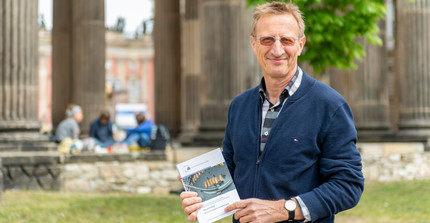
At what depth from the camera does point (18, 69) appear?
39.1ft

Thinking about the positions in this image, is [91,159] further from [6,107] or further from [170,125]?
[170,125]

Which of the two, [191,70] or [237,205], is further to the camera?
[191,70]

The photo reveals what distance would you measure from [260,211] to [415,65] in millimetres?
15390

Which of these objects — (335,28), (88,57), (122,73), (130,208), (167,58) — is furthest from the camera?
(122,73)

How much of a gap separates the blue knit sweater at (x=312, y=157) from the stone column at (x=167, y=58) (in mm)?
19971

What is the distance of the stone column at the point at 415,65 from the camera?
17.0m

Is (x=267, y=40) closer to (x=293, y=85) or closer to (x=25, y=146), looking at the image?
(x=293, y=85)

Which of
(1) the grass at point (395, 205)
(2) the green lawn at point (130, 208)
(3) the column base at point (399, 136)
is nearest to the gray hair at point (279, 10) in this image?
(2) the green lawn at point (130, 208)

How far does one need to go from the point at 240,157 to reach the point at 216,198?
0.24 meters

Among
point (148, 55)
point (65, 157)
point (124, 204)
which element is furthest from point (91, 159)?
point (148, 55)

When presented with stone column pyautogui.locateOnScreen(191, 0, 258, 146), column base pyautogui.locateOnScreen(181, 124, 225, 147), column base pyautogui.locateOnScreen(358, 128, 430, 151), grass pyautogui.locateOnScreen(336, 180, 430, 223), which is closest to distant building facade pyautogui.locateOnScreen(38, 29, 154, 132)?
column base pyautogui.locateOnScreen(358, 128, 430, 151)

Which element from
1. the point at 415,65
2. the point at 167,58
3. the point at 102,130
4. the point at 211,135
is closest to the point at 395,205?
the point at 211,135

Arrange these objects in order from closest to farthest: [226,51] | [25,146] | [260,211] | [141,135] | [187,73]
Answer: [260,211], [25,146], [226,51], [141,135], [187,73]

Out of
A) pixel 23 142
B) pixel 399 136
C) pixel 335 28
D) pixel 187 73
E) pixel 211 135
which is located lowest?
pixel 399 136
